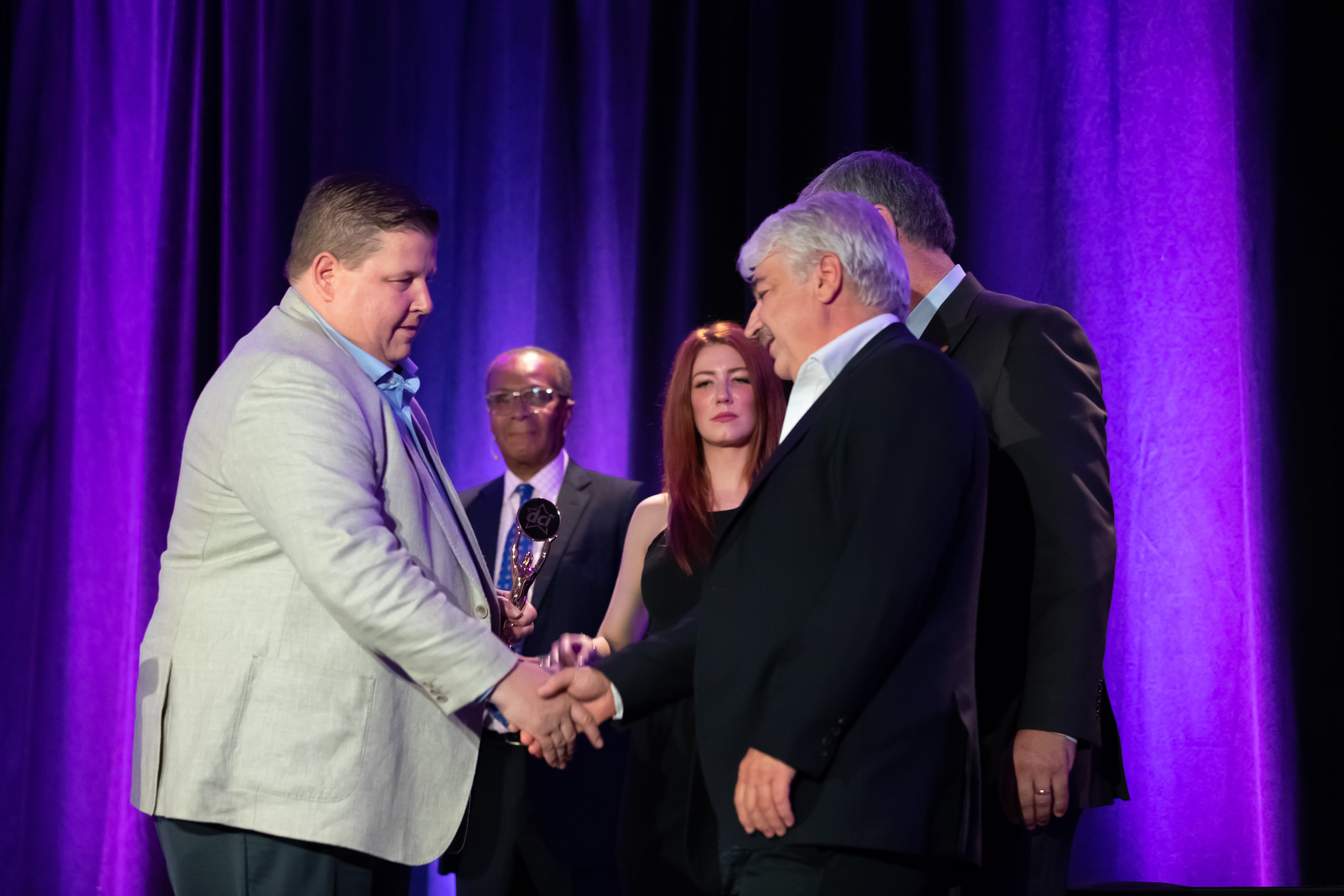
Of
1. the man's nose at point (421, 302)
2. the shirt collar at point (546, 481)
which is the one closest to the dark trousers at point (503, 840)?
the shirt collar at point (546, 481)

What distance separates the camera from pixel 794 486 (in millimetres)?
1515

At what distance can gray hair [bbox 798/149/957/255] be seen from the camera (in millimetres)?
2121

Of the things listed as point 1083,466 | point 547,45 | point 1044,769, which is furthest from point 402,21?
point 1044,769

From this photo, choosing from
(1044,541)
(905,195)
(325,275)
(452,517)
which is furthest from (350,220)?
(1044,541)

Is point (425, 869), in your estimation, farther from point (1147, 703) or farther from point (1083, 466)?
point (1083, 466)

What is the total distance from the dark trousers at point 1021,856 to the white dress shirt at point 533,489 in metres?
1.79

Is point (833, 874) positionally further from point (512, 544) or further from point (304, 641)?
point (512, 544)

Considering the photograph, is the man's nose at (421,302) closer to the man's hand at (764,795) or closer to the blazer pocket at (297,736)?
the blazer pocket at (297,736)

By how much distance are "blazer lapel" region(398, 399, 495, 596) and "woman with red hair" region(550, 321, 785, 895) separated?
0.57 metres

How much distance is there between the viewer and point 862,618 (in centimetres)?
139

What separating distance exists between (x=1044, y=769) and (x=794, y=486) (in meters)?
0.63

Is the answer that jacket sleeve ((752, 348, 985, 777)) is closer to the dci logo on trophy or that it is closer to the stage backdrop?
the dci logo on trophy

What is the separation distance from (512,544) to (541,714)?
1.38m

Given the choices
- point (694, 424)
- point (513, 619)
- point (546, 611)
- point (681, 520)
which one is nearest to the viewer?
point (513, 619)
